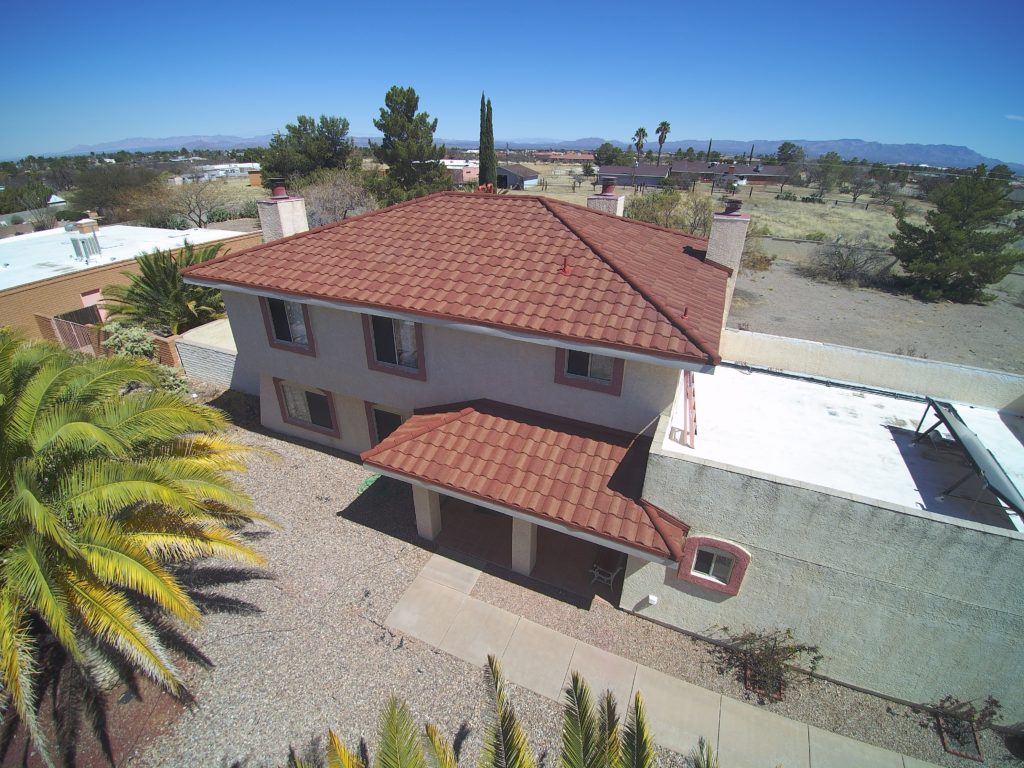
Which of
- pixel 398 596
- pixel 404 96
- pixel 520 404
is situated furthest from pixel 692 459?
pixel 404 96

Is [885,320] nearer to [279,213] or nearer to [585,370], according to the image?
[585,370]

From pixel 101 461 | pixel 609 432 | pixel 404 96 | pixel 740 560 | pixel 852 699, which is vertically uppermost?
pixel 404 96

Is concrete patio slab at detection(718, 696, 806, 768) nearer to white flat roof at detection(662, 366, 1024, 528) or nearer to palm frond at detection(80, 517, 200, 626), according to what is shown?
white flat roof at detection(662, 366, 1024, 528)

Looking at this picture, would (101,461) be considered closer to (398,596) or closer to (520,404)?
(398,596)

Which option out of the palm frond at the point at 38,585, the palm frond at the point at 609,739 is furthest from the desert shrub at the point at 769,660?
the palm frond at the point at 38,585

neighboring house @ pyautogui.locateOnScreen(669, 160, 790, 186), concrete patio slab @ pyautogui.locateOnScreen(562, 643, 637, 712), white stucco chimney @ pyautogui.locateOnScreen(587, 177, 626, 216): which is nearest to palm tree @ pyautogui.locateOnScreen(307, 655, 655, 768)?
concrete patio slab @ pyautogui.locateOnScreen(562, 643, 637, 712)
